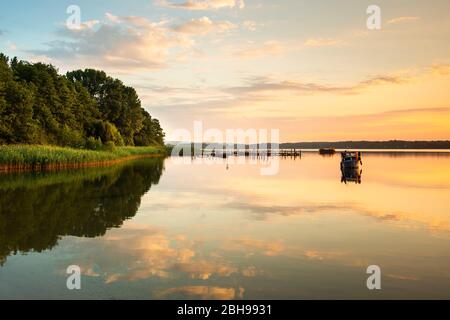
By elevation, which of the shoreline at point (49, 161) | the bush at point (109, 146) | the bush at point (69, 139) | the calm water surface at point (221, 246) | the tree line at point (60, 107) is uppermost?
the tree line at point (60, 107)

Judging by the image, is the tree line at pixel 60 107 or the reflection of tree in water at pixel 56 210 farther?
the tree line at pixel 60 107

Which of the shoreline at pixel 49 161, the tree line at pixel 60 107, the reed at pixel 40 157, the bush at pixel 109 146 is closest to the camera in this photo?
the reed at pixel 40 157

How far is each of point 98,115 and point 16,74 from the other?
30457mm

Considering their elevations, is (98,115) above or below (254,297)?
above

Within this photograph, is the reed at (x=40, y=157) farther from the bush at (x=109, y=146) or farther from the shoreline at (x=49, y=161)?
the bush at (x=109, y=146)

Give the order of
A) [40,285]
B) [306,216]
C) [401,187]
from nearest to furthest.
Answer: [40,285]
[306,216]
[401,187]

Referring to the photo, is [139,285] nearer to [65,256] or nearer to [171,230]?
[65,256]

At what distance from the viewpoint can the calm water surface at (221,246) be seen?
1082 centimetres

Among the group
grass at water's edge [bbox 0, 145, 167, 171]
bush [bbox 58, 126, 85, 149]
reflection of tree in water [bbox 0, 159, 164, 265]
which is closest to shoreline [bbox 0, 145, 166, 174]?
grass at water's edge [bbox 0, 145, 167, 171]

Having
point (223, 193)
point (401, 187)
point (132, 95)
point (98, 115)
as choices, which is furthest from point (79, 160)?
point (132, 95)

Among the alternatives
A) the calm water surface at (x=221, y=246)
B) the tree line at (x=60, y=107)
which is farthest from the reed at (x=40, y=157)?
the calm water surface at (x=221, y=246)

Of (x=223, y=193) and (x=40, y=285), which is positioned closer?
(x=40, y=285)

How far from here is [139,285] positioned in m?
10.9

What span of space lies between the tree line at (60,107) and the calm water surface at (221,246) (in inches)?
1538
